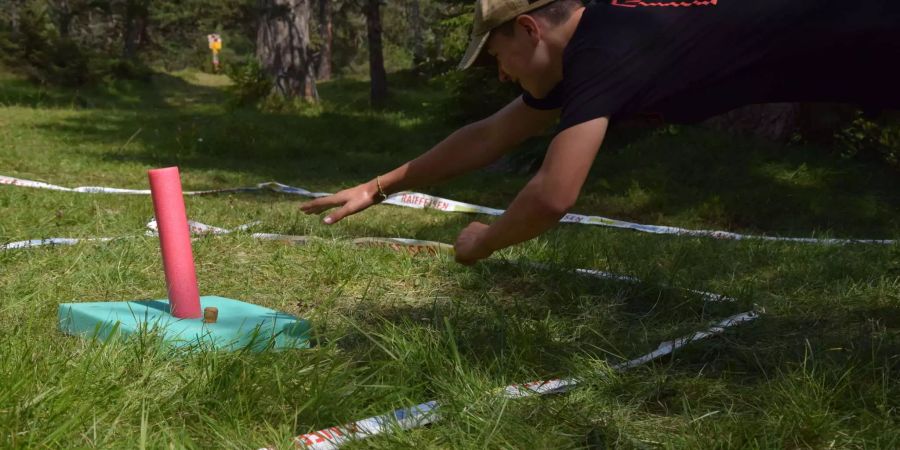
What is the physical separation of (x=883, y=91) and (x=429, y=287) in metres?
2.24

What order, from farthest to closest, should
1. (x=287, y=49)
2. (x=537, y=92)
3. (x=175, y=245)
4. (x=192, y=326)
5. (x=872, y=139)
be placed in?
(x=287, y=49)
(x=872, y=139)
(x=175, y=245)
(x=192, y=326)
(x=537, y=92)

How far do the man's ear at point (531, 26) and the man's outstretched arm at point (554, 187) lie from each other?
334 mm

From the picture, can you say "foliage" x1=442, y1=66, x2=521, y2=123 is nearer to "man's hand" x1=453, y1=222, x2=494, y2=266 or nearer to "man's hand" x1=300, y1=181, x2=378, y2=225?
"man's hand" x1=300, y1=181, x2=378, y2=225

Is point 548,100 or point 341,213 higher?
point 548,100

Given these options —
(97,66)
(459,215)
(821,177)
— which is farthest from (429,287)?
(97,66)

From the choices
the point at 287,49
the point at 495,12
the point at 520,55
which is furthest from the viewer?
the point at 287,49

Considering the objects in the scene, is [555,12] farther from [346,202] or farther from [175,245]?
[175,245]

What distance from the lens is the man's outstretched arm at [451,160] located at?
11.1 ft

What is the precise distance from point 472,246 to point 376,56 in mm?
15864

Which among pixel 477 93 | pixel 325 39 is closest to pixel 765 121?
pixel 477 93

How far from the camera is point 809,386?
2.76m

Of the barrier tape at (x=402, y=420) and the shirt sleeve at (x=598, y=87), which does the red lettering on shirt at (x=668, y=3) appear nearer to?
the shirt sleeve at (x=598, y=87)

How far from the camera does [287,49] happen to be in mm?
18781

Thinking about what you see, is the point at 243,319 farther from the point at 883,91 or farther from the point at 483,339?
the point at 883,91
